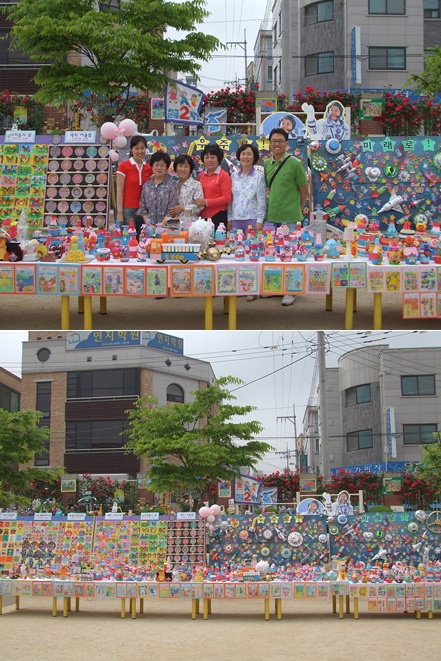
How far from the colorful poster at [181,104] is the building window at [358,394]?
33.5 ft

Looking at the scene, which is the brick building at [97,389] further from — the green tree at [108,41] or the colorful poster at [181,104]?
the green tree at [108,41]

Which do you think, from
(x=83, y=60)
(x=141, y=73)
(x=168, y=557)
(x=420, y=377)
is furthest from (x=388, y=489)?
(x=83, y=60)

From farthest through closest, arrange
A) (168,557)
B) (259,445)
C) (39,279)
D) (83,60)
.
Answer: (83,60) < (259,445) < (168,557) < (39,279)

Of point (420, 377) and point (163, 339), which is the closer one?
point (163, 339)

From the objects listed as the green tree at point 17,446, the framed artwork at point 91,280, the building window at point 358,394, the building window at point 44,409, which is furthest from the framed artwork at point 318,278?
the building window at point 358,394

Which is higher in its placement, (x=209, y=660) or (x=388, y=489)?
(x=388, y=489)

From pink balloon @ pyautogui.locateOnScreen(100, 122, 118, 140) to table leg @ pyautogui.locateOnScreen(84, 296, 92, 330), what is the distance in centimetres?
315

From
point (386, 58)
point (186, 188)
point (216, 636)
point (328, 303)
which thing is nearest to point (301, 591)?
point (216, 636)

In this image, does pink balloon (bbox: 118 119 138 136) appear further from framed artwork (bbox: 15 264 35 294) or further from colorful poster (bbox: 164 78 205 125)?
framed artwork (bbox: 15 264 35 294)

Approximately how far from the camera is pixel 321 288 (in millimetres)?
10914

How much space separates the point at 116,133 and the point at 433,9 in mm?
24515

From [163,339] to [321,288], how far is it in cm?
407

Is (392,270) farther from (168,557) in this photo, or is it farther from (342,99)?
(342,99)

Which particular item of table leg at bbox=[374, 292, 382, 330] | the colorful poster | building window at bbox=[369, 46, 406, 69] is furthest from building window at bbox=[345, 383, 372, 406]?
building window at bbox=[369, 46, 406, 69]
